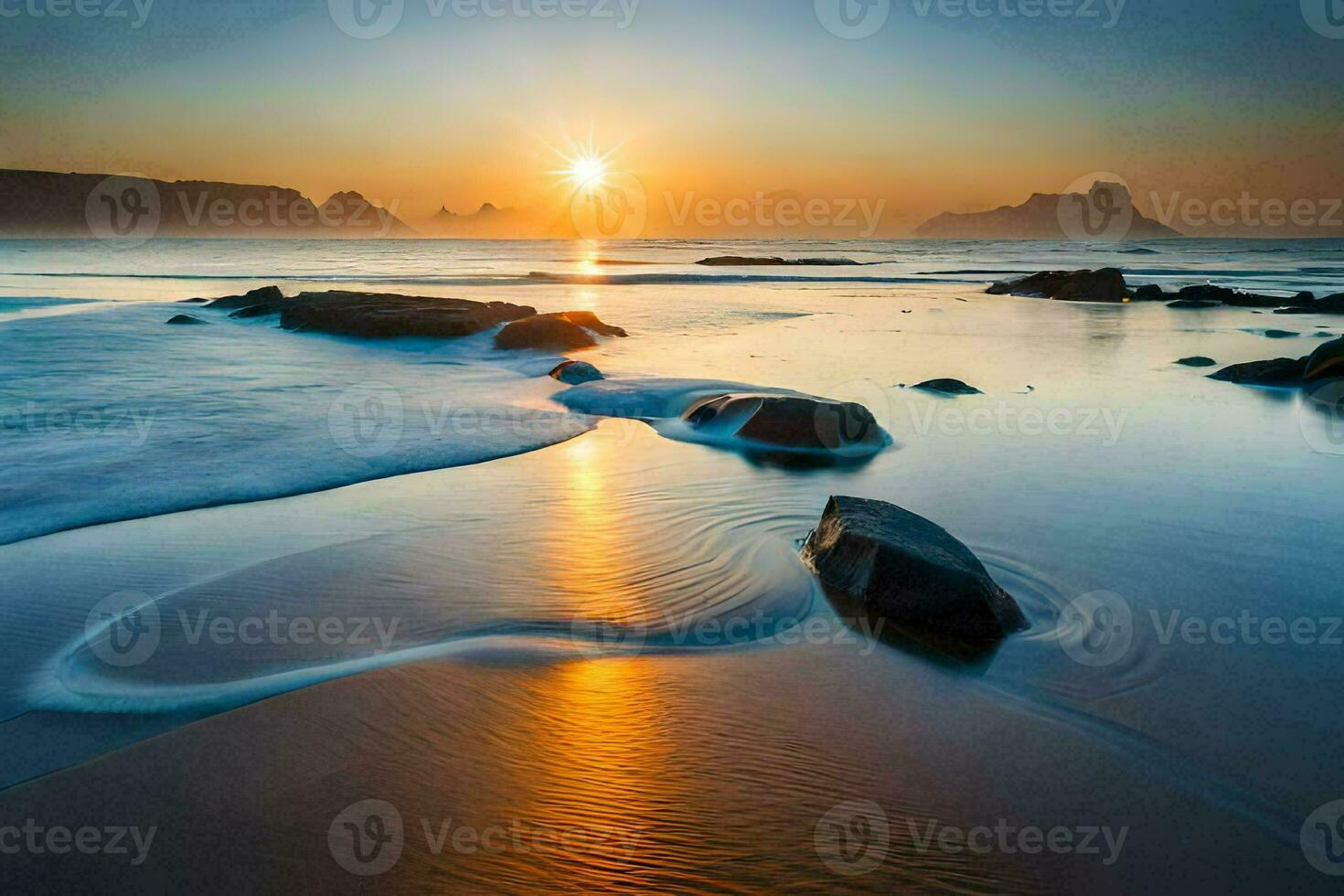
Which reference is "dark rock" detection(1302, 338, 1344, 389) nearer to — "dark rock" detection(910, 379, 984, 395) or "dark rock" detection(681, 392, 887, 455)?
"dark rock" detection(910, 379, 984, 395)

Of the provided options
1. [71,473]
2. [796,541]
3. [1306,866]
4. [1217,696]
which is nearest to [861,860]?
[1306,866]

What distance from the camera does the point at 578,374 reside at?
40.2 feet

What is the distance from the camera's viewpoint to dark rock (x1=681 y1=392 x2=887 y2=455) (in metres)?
8.15

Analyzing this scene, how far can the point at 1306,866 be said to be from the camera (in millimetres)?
2729

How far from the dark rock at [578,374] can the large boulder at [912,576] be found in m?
7.59

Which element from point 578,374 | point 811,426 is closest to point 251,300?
point 578,374

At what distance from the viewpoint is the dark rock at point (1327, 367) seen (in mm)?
11727

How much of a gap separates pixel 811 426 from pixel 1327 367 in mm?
9387

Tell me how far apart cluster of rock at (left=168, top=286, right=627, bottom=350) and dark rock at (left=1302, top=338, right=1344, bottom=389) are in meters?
12.6

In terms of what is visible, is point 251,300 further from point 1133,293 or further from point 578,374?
point 1133,293

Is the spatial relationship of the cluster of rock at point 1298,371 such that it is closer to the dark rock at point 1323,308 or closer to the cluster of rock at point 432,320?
the cluster of rock at point 432,320

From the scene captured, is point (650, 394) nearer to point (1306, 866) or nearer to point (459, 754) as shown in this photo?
point (459, 754)

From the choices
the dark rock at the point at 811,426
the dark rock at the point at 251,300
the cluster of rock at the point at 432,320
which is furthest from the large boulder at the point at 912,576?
the dark rock at the point at 251,300

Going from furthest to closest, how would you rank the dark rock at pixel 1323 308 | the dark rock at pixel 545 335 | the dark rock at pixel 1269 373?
the dark rock at pixel 1323 308 → the dark rock at pixel 545 335 → the dark rock at pixel 1269 373
